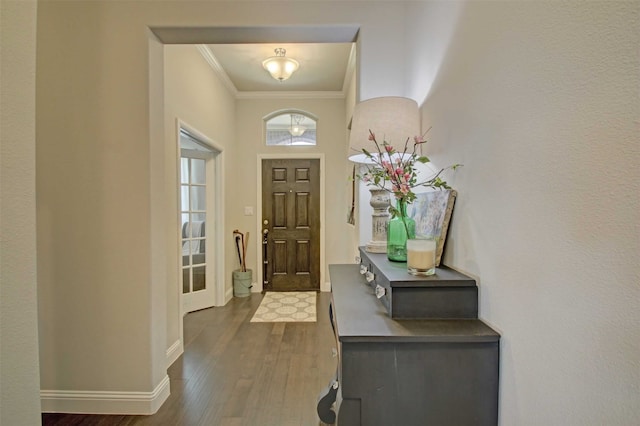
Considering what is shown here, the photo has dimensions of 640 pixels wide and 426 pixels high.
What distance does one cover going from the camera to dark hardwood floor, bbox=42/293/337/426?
1920mm

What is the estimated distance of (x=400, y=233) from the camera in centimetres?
142

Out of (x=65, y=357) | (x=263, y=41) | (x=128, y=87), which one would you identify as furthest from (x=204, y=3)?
(x=65, y=357)

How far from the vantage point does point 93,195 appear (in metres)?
1.96

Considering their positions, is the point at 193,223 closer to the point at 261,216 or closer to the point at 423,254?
the point at 261,216

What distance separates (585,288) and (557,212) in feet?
0.56

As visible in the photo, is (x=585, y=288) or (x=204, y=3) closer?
(x=585, y=288)

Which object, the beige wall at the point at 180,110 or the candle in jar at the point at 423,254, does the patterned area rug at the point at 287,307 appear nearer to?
the beige wall at the point at 180,110

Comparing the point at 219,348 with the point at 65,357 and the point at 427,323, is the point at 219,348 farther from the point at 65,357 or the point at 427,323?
the point at 427,323

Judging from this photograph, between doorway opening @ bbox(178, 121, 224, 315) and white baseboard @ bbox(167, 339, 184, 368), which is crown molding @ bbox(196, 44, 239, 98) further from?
white baseboard @ bbox(167, 339, 184, 368)

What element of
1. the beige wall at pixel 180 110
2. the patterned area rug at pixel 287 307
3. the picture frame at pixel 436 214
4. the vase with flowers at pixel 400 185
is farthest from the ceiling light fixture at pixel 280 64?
the patterned area rug at pixel 287 307

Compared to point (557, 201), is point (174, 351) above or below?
below

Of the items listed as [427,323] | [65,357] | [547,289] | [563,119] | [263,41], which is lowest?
[65,357]

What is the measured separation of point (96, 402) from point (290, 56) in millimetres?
3454

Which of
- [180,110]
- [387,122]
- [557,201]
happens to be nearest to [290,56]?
[180,110]
